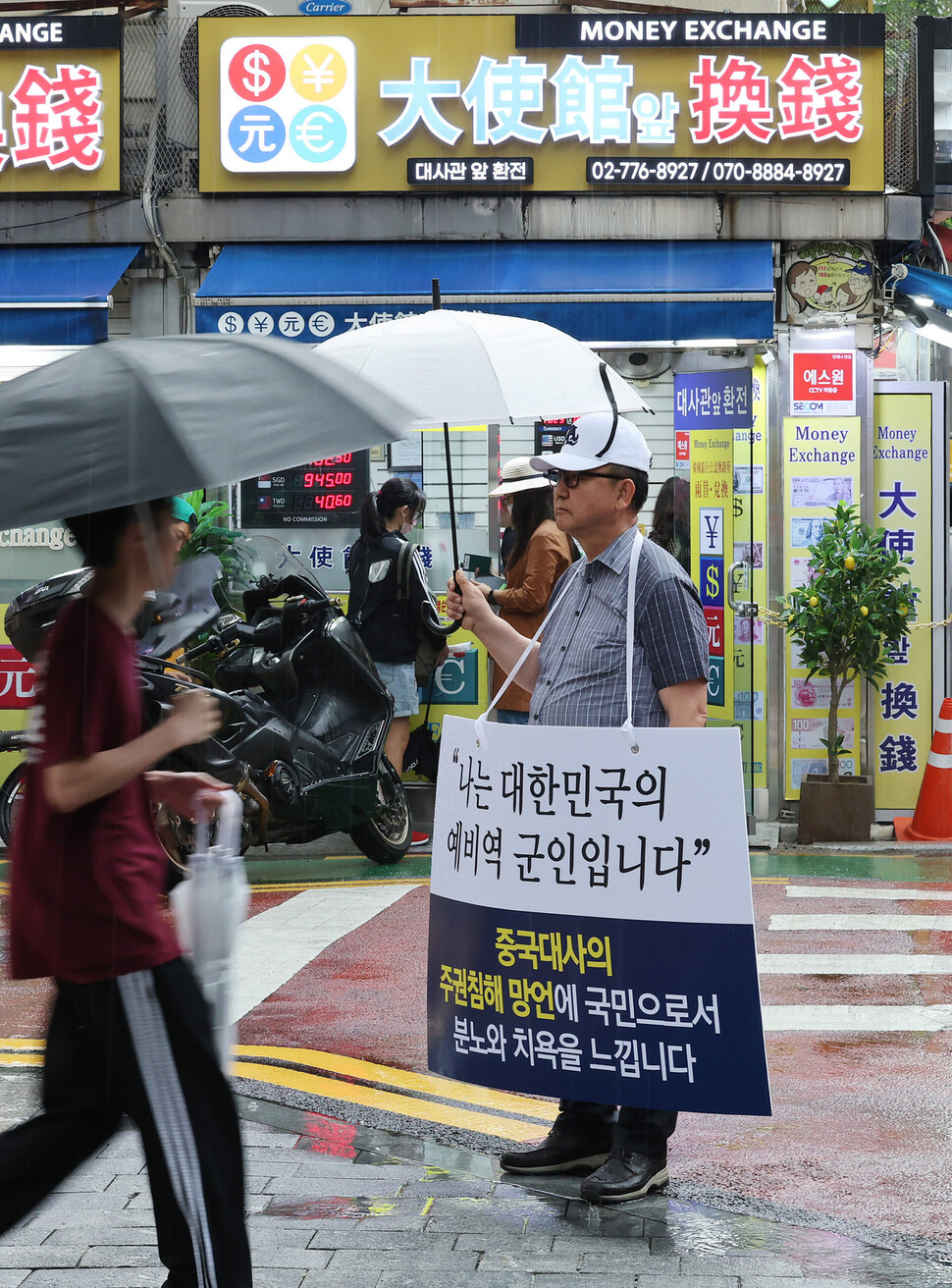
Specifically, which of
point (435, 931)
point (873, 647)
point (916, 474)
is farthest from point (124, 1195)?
point (916, 474)

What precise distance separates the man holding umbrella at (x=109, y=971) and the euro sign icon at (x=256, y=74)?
30.2ft

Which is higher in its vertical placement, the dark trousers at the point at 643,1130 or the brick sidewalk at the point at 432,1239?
the dark trousers at the point at 643,1130

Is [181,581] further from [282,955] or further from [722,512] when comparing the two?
[722,512]

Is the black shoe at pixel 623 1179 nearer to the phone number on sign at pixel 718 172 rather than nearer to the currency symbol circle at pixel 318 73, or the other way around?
the phone number on sign at pixel 718 172

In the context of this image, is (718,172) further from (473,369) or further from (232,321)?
(473,369)

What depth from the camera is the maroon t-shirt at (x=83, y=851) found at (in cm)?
270

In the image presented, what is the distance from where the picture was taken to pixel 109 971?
2.71 meters

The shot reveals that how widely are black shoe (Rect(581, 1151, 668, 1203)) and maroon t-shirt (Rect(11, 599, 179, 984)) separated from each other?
5.14 feet

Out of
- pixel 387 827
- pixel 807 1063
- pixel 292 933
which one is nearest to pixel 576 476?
pixel 807 1063

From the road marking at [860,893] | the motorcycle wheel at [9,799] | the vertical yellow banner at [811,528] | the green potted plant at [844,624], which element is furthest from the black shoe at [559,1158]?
the vertical yellow banner at [811,528]

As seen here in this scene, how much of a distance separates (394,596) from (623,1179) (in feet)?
19.4

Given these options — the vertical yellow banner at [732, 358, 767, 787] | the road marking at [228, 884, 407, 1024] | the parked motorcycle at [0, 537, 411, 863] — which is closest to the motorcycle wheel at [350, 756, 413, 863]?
the parked motorcycle at [0, 537, 411, 863]

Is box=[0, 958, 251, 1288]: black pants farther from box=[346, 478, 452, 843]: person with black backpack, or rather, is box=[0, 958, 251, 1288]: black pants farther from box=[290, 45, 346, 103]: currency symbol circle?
box=[290, 45, 346, 103]: currency symbol circle

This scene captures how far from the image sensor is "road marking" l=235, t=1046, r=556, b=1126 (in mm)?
4852
